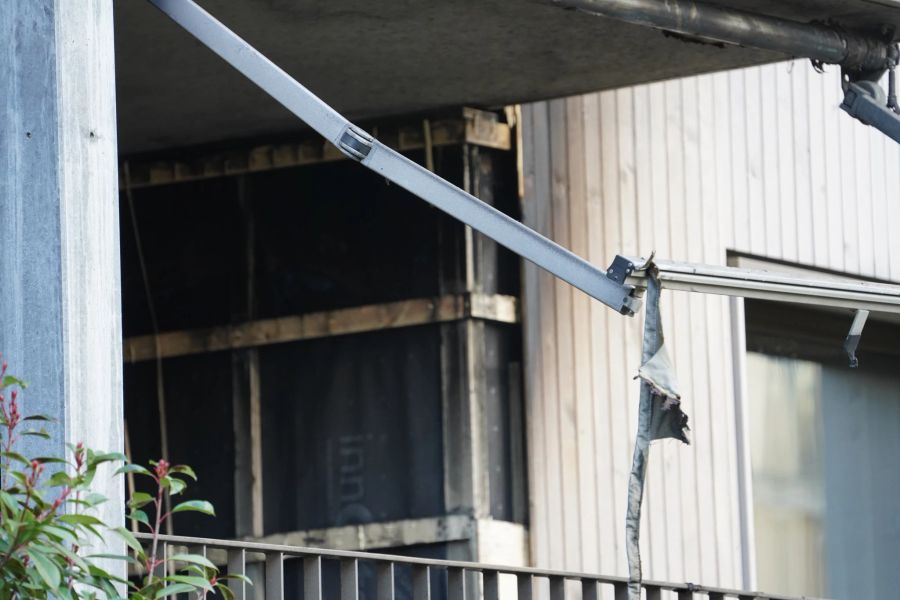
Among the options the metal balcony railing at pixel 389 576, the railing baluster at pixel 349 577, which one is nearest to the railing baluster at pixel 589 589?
the metal balcony railing at pixel 389 576

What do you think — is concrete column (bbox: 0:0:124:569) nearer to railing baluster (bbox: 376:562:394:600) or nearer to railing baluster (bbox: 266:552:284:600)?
railing baluster (bbox: 266:552:284:600)

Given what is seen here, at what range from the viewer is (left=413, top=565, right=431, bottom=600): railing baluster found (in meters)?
7.03

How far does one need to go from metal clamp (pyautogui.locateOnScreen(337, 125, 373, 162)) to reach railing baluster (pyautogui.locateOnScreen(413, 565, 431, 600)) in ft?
5.13

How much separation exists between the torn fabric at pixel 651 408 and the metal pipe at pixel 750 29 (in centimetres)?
227

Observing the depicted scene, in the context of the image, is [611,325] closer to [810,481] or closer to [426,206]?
[426,206]

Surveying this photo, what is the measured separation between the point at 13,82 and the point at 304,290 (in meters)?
4.12

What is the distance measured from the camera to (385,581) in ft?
22.8

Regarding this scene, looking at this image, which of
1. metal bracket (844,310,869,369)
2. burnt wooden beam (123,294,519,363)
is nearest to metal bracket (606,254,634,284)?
metal bracket (844,310,869,369)

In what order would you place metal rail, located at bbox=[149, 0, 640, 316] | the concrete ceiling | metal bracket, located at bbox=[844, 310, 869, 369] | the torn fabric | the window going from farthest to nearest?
the window
the concrete ceiling
metal bracket, located at bbox=[844, 310, 869, 369]
metal rail, located at bbox=[149, 0, 640, 316]
the torn fabric

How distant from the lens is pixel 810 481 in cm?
1191

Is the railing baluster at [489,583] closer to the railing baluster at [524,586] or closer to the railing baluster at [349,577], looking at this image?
the railing baluster at [524,586]

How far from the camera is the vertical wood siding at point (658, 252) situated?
32.7 ft

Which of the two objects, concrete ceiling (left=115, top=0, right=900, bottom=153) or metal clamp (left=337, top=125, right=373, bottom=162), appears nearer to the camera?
metal clamp (left=337, top=125, right=373, bottom=162)

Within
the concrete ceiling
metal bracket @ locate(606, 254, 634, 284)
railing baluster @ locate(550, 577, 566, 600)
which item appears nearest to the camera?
metal bracket @ locate(606, 254, 634, 284)
